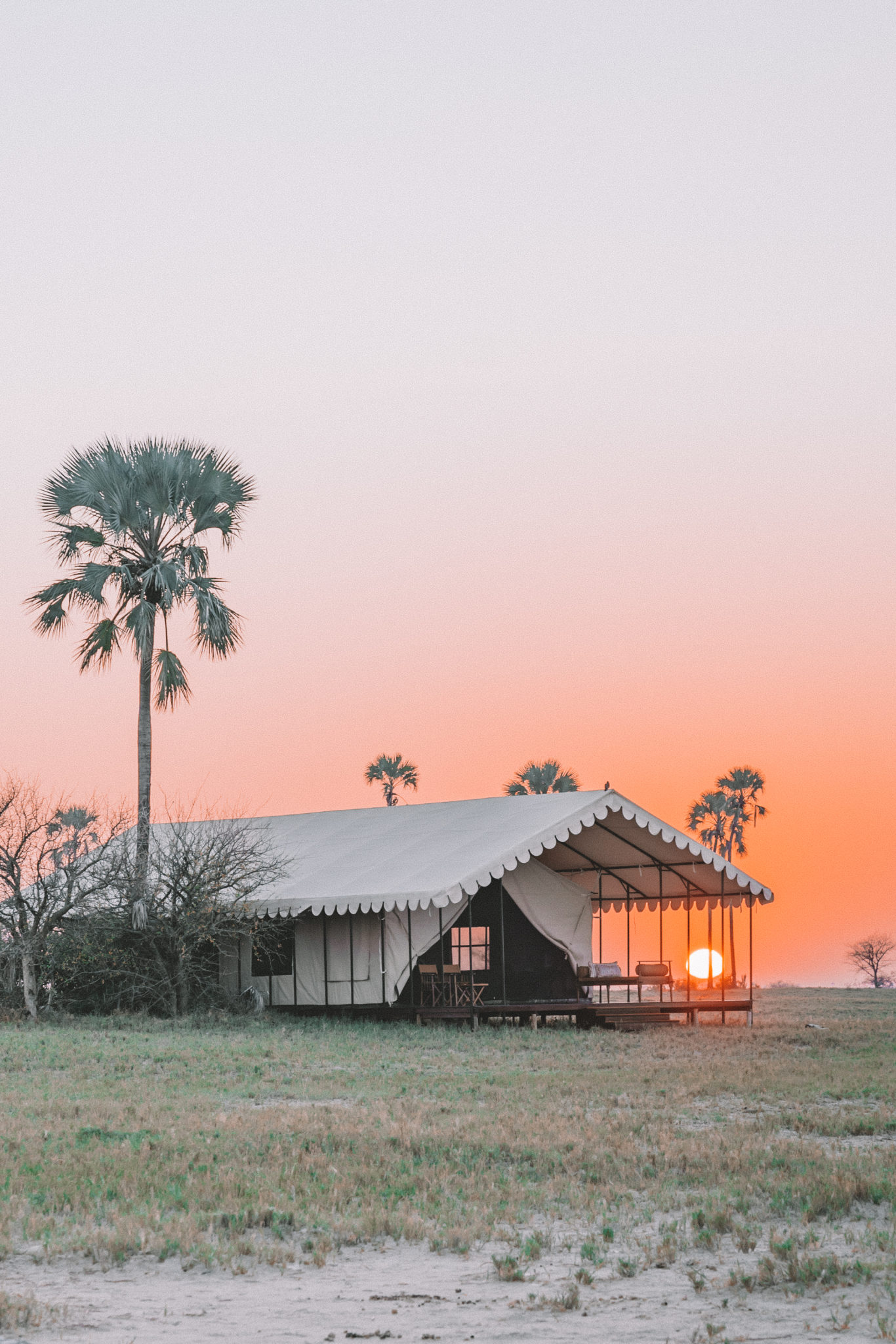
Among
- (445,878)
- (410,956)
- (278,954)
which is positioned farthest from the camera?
(278,954)

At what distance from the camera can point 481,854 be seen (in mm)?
23062

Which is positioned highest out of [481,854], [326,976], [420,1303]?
[481,854]

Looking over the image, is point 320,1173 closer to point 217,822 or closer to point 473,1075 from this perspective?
point 473,1075

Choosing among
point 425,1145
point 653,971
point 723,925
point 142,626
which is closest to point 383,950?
point 653,971

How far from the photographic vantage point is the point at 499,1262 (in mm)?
6984

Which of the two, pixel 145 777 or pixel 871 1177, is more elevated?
pixel 145 777

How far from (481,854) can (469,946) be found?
340 centimetres

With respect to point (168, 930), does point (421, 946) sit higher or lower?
lower

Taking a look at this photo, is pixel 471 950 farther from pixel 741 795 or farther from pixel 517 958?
pixel 741 795

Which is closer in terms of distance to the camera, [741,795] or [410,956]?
[410,956]

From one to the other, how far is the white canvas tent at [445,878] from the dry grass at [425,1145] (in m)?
4.66

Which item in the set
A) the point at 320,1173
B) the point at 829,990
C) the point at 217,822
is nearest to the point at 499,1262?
the point at 320,1173

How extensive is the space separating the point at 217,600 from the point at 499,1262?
21.4 meters

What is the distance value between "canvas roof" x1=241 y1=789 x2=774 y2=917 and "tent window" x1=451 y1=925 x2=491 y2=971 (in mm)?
1890
